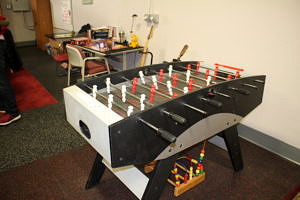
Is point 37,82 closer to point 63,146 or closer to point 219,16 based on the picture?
point 63,146

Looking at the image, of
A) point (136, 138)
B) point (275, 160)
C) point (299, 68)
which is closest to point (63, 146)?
point (136, 138)

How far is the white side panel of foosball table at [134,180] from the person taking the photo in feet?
4.87

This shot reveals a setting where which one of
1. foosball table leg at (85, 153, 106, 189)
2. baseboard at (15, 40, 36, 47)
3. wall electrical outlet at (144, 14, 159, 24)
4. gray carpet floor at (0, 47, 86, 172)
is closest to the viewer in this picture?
foosball table leg at (85, 153, 106, 189)

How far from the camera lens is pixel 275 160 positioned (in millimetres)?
2098

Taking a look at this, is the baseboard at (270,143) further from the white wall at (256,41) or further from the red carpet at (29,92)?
the red carpet at (29,92)

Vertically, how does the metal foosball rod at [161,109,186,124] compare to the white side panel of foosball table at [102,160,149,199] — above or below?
above

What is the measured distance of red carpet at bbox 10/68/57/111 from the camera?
10.1 ft

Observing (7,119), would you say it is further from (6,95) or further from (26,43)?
(26,43)

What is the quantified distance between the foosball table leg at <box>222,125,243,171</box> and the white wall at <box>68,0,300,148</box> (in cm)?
60

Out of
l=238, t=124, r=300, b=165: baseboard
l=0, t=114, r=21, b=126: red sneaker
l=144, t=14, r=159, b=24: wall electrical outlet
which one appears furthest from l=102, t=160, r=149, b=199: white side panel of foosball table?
l=144, t=14, r=159, b=24: wall electrical outlet

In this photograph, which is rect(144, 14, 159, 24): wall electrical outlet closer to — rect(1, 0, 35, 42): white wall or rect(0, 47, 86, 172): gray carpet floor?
rect(0, 47, 86, 172): gray carpet floor

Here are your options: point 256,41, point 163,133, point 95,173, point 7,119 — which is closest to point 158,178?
point 163,133

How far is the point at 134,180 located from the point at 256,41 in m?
1.68

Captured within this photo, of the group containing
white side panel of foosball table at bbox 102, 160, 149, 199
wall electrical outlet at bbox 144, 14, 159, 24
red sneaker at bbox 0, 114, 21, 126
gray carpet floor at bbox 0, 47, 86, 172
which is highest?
wall electrical outlet at bbox 144, 14, 159, 24
